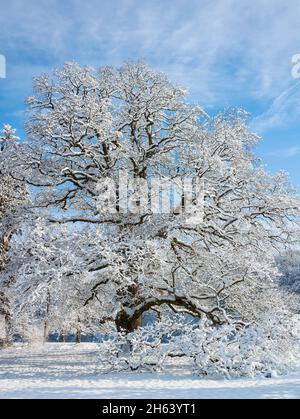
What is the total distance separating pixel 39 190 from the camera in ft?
55.3

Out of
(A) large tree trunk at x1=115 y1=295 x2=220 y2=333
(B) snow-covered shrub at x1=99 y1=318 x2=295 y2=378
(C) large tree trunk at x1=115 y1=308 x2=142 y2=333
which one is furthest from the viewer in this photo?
(C) large tree trunk at x1=115 y1=308 x2=142 y2=333

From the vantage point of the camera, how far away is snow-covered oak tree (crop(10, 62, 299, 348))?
50.8ft

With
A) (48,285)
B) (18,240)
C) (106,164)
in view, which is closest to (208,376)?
(48,285)

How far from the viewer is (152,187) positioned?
1537 centimetres

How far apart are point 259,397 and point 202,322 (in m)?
5.06

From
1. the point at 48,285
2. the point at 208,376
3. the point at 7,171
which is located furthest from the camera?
the point at 7,171

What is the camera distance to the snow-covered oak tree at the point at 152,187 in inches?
610

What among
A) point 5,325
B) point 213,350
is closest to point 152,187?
point 213,350

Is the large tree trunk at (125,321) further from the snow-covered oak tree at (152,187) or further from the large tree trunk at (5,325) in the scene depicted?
the large tree trunk at (5,325)

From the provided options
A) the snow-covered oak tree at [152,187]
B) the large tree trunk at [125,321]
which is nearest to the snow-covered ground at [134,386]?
the large tree trunk at [125,321]

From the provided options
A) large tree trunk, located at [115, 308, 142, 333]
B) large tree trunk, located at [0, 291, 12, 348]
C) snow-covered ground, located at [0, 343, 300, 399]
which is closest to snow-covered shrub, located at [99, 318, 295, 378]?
snow-covered ground, located at [0, 343, 300, 399]

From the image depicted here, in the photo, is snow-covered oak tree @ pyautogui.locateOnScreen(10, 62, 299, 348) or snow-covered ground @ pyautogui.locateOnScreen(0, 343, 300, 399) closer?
snow-covered ground @ pyautogui.locateOnScreen(0, 343, 300, 399)

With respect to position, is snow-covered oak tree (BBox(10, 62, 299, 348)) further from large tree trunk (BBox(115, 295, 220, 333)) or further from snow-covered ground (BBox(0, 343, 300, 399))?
snow-covered ground (BBox(0, 343, 300, 399))
